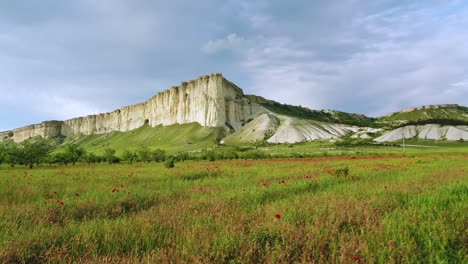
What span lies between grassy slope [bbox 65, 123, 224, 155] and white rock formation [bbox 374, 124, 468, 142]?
82.0m

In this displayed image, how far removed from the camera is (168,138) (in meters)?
147

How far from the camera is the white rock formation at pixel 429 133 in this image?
383 feet

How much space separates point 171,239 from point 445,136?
492 feet

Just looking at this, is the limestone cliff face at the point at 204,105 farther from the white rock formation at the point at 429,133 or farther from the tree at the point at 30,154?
the tree at the point at 30,154

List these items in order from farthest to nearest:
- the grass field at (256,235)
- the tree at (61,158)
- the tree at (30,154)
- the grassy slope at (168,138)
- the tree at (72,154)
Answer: the grassy slope at (168,138) → the tree at (72,154) → the tree at (61,158) → the tree at (30,154) → the grass field at (256,235)

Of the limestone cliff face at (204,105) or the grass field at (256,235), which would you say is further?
the limestone cliff face at (204,105)


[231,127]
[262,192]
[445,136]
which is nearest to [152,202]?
[262,192]

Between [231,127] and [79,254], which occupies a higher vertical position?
[231,127]

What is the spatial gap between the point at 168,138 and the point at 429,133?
131m

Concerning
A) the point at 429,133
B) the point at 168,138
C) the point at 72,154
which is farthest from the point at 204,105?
the point at 429,133

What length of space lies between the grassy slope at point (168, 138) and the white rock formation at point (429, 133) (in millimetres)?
82008

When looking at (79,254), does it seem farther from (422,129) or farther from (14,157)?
(422,129)

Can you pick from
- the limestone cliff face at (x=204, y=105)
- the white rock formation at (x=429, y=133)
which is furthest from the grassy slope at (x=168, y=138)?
the white rock formation at (x=429, y=133)

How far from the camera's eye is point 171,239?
13.6 feet
